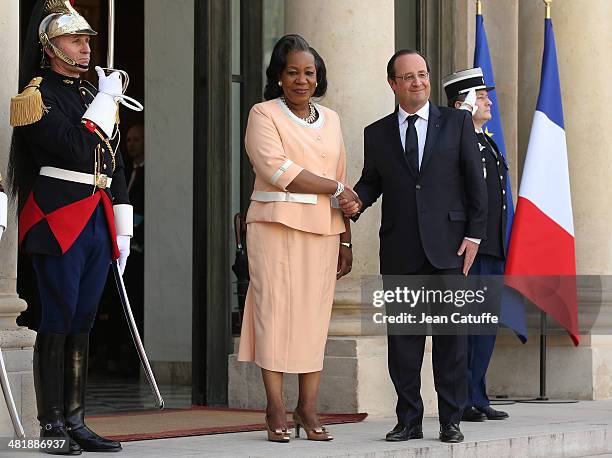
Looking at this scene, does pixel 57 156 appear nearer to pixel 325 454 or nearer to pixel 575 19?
pixel 325 454

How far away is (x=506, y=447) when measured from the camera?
6.98 metres

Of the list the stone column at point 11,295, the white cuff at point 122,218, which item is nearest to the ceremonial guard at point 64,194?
the white cuff at point 122,218

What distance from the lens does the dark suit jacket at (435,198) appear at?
6.80 meters

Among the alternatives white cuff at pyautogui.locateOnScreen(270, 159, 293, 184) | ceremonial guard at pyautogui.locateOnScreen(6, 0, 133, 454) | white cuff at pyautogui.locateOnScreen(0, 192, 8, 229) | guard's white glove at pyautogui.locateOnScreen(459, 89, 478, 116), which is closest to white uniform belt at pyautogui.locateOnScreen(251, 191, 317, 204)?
white cuff at pyautogui.locateOnScreen(270, 159, 293, 184)

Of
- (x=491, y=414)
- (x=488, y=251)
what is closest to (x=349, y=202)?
(x=488, y=251)

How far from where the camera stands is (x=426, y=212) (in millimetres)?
6816

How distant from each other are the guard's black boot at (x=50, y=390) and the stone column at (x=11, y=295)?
341 mm

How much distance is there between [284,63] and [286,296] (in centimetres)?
105

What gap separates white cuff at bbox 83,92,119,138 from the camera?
5.98 metres

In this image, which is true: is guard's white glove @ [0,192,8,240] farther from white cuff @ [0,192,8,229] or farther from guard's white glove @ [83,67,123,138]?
guard's white glove @ [83,67,123,138]

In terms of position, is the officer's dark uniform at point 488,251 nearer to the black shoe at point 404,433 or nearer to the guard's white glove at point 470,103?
the guard's white glove at point 470,103

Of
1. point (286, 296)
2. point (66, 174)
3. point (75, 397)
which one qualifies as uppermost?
point (66, 174)

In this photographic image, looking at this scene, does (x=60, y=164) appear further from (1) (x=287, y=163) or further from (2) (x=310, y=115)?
(2) (x=310, y=115)

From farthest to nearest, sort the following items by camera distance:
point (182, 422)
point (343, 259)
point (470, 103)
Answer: point (470, 103), point (182, 422), point (343, 259)
